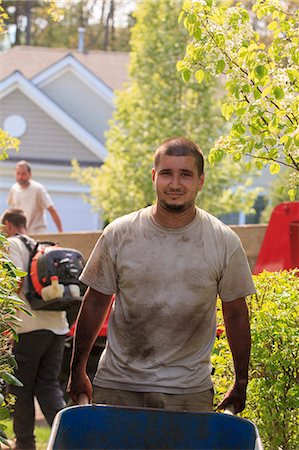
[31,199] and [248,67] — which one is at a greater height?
[248,67]

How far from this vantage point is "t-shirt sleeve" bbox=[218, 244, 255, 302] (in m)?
5.27

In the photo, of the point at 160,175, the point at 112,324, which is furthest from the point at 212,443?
the point at 160,175

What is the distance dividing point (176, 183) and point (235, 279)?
53cm

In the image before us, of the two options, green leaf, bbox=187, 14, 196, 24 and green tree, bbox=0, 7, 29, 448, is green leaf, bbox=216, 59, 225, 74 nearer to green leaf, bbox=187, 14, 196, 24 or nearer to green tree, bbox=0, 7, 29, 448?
green leaf, bbox=187, 14, 196, 24

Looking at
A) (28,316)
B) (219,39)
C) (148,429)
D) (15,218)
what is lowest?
(28,316)

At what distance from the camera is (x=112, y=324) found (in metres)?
5.38

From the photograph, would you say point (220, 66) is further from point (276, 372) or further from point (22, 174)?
point (22, 174)

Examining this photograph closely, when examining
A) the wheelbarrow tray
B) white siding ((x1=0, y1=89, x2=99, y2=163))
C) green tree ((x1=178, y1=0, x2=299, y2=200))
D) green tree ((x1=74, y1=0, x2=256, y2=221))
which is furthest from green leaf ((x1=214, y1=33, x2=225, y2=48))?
white siding ((x1=0, y1=89, x2=99, y2=163))

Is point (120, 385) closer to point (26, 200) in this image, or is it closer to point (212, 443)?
point (212, 443)

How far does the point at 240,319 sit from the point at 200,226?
479 mm

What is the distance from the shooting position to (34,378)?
877 cm

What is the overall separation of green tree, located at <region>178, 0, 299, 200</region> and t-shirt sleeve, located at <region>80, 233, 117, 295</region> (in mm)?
1178

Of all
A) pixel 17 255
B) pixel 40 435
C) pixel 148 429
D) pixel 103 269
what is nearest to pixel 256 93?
pixel 103 269

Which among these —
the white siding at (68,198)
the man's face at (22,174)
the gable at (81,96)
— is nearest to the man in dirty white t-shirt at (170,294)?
the man's face at (22,174)
